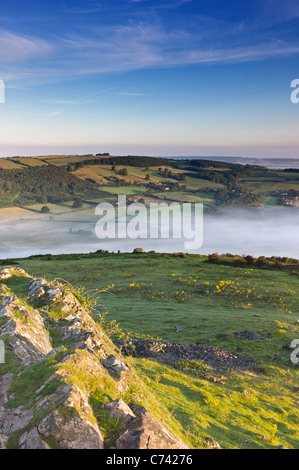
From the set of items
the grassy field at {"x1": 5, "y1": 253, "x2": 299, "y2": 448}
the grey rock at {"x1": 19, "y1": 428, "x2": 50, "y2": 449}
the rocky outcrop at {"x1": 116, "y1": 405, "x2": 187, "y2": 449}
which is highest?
the grey rock at {"x1": 19, "y1": 428, "x2": 50, "y2": 449}

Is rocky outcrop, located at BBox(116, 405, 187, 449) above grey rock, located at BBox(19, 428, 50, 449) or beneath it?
beneath

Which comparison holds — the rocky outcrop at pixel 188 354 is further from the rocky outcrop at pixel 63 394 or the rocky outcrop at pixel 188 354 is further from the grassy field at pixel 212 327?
the rocky outcrop at pixel 63 394

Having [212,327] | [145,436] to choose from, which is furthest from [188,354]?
[145,436]

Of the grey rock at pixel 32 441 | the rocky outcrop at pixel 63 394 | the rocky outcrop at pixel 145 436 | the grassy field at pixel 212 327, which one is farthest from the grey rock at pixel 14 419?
the grassy field at pixel 212 327

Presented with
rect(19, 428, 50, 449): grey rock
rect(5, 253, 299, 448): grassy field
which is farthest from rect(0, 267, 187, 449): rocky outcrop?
rect(5, 253, 299, 448): grassy field

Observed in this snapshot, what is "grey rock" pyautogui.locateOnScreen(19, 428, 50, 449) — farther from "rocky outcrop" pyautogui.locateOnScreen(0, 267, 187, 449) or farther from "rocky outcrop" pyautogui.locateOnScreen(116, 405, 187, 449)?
"rocky outcrop" pyautogui.locateOnScreen(116, 405, 187, 449)

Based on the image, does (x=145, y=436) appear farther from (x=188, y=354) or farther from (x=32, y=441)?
(x=188, y=354)
